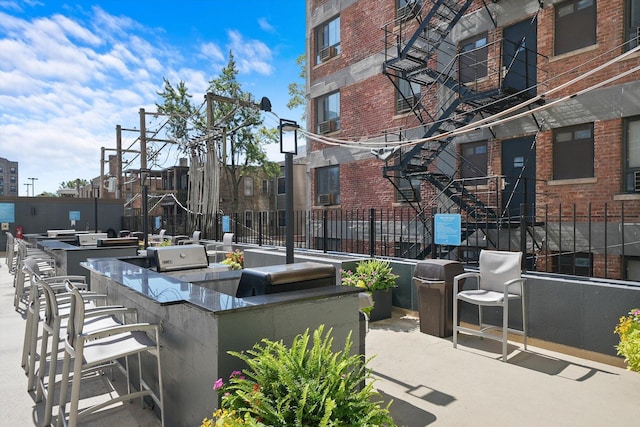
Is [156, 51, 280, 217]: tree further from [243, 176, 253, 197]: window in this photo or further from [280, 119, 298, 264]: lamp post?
[280, 119, 298, 264]: lamp post

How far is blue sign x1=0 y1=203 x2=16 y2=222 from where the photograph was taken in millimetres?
20938

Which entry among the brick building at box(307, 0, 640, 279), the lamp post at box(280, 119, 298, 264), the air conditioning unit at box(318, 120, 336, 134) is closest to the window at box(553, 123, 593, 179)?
the brick building at box(307, 0, 640, 279)

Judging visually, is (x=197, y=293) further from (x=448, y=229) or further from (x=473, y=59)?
(x=473, y=59)

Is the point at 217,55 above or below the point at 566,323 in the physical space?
above

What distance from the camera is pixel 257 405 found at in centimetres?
219

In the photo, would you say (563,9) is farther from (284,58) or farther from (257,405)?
(284,58)

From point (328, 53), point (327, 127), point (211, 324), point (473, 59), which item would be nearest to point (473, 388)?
point (211, 324)

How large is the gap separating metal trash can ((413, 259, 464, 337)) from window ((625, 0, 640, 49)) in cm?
689

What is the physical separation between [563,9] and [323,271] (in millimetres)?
10475

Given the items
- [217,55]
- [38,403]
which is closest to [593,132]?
[38,403]

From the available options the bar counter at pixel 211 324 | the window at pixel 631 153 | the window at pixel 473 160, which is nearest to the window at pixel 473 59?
the window at pixel 473 160

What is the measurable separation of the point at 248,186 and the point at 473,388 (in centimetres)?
3117

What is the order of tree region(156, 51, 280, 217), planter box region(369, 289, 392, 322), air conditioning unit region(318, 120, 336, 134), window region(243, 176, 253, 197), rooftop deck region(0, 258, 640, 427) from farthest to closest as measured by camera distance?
window region(243, 176, 253, 197) < tree region(156, 51, 280, 217) < air conditioning unit region(318, 120, 336, 134) < planter box region(369, 289, 392, 322) < rooftop deck region(0, 258, 640, 427)

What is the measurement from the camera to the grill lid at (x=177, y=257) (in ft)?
18.3
